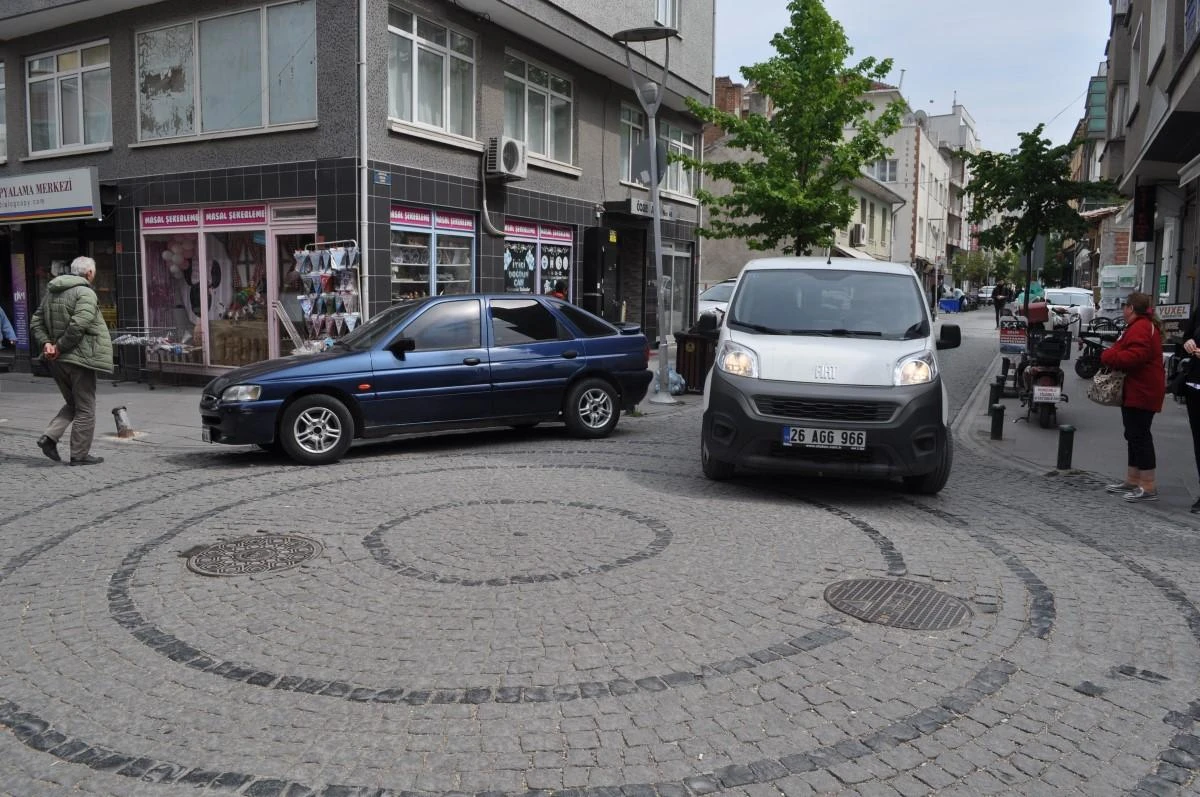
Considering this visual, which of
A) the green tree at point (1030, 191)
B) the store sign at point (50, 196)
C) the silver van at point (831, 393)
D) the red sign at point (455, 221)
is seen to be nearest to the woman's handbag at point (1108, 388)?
the silver van at point (831, 393)

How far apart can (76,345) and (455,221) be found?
849 cm

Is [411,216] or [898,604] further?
[411,216]

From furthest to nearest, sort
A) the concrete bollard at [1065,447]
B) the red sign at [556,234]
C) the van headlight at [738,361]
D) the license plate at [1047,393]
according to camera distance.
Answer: the red sign at [556,234] < the license plate at [1047,393] < the concrete bollard at [1065,447] < the van headlight at [738,361]

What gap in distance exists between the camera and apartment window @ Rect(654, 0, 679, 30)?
882 inches

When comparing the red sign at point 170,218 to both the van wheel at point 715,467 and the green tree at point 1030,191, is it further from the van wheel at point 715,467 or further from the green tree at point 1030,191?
the green tree at point 1030,191

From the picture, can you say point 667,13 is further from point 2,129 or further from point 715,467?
point 715,467

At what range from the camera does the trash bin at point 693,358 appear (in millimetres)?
15336

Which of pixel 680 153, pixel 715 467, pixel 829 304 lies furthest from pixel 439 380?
pixel 680 153

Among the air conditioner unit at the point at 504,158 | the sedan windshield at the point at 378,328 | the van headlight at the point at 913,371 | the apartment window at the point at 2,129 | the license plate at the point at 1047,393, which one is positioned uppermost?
the apartment window at the point at 2,129

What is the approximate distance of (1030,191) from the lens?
21859mm

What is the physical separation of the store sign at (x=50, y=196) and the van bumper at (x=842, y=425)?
561 inches

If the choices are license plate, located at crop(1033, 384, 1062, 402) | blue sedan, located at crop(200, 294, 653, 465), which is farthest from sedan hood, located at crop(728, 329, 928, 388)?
license plate, located at crop(1033, 384, 1062, 402)

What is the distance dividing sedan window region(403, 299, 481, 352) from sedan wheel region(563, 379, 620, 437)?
134cm

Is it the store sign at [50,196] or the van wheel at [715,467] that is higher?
the store sign at [50,196]
